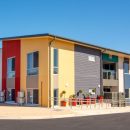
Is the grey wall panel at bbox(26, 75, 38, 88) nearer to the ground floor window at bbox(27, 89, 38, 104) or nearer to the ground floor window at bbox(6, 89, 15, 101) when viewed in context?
the ground floor window at bbox(27, 89, 38, 104)

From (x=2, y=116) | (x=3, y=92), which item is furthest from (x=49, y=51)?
(x=2, y=116)

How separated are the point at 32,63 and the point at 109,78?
41.1ft

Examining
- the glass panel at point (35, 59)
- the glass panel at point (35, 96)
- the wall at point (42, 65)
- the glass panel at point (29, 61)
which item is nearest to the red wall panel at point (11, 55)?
the glass panel at point (29, 61)

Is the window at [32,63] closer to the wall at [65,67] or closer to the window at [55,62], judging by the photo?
the window at [55,62]

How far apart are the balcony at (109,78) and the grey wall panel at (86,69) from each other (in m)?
2.09

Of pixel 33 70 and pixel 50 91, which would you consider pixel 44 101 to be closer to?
pixel 50 91

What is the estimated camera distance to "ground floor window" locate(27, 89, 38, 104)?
30.8 meters

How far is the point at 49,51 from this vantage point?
2978cm

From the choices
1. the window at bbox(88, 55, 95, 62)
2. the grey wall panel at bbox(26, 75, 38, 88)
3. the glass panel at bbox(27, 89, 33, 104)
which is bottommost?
the glass panel at bbox(27, 89, 33, 104)

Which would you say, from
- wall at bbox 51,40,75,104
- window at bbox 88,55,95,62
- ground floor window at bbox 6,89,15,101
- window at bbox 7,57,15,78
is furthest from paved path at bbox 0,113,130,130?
window at bbox 88,55,95,62

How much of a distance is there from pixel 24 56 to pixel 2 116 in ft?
40.9

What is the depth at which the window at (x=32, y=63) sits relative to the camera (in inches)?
1216

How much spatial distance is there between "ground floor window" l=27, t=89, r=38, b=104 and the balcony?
10913mm

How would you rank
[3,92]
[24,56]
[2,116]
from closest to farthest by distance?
[2,116]
[24,56]
[3,92]
